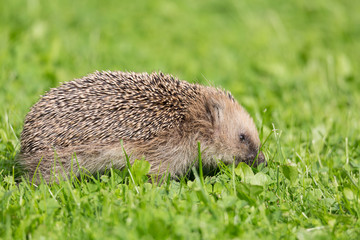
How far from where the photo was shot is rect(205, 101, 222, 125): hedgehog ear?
5.30 m

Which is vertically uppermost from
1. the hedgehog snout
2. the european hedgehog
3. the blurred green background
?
the blurred green background

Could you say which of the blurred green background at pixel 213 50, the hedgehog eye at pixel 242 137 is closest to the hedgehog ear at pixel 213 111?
the hedgehog eye at pixel 242 137

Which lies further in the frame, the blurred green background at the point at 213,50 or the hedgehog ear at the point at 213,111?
the blurred green background at the point at 213,50

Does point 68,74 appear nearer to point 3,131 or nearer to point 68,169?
point 3,131

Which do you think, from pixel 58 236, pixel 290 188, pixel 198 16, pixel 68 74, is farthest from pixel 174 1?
pixel 58 236

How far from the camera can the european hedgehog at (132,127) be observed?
4773 millimetres

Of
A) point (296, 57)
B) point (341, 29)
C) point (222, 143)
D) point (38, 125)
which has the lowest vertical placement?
point (222, 143)

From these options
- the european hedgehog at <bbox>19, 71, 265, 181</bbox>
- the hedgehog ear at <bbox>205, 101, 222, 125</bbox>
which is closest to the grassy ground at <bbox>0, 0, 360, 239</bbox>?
A: the european hedgehog at <bbox>19, 71, 265, 181</bbox>

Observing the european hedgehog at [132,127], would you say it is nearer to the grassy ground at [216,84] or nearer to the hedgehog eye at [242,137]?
the hedgehog eye at [242,137]

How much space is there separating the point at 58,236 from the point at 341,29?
32.7 feet

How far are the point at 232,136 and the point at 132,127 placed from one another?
1225mm

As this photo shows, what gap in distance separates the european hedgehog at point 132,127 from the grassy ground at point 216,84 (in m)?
0.31

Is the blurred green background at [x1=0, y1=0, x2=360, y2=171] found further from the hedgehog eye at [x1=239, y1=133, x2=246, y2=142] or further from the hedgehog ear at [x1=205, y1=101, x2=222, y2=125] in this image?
the hedgehog eye at [x1=239, y1=133, x2=246, y2=142]

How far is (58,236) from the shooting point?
3.46 m
